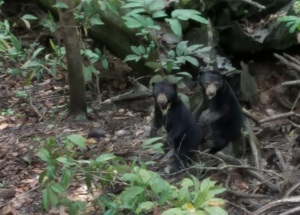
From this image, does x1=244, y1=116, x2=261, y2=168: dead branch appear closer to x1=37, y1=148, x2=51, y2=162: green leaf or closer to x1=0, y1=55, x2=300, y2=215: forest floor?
x1=0, y1=55, x2=300, y2=215: forest floor

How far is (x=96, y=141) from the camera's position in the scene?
19.3 feet

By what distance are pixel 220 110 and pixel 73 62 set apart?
168 centimetres

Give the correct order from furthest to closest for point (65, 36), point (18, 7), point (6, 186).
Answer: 1. point (18, 7)
2. point (65, 36)
3. point (6, 186)

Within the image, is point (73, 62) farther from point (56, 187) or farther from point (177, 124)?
point (56, 187)

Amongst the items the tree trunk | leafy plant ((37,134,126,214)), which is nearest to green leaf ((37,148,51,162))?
leafy plant ((37,134,126,214))

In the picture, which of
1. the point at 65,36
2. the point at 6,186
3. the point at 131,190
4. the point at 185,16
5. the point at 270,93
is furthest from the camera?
the point at 270,93

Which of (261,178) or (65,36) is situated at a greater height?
(65,36)

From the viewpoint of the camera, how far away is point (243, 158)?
517 centimetres

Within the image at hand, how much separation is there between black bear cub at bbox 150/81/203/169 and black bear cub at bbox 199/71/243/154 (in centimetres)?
20

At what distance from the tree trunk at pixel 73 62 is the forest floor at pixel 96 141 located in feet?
0.69

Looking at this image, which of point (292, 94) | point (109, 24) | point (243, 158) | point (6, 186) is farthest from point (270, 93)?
point (6, 186)

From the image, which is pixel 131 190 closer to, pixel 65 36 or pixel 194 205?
pixel 194 205

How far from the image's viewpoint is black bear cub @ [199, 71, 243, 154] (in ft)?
17.3

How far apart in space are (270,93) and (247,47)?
599 millimetres
